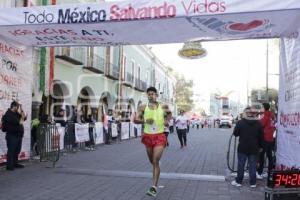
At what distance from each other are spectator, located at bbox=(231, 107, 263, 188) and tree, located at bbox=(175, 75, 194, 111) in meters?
65.0

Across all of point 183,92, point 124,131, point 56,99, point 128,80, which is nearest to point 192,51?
point 56,99

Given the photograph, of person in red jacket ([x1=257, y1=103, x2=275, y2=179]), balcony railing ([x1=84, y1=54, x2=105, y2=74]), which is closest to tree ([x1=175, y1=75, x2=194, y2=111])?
balcony railing ([x1=84, y1=54, x2=105, y2=74])

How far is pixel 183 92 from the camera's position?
77.8 meters

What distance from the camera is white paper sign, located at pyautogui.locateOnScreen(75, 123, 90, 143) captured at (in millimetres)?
18411

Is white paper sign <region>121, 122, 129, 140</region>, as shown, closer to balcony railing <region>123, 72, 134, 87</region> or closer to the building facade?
the building facade

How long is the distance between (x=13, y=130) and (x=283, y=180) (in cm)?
721

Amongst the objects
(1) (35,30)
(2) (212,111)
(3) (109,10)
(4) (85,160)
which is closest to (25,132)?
(4) (85,160)

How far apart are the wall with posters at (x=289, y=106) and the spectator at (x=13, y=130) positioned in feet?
20.0

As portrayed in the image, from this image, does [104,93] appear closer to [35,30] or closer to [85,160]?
[85,160]

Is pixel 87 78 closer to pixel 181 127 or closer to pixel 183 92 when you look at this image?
pixel 181 127

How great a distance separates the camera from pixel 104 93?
30.7m

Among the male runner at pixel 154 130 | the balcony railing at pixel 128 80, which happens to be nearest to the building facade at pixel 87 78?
the balcony railing at pixel 128 80

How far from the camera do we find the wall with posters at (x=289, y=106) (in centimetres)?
930

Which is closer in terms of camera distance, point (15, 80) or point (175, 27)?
point (175, 27)
